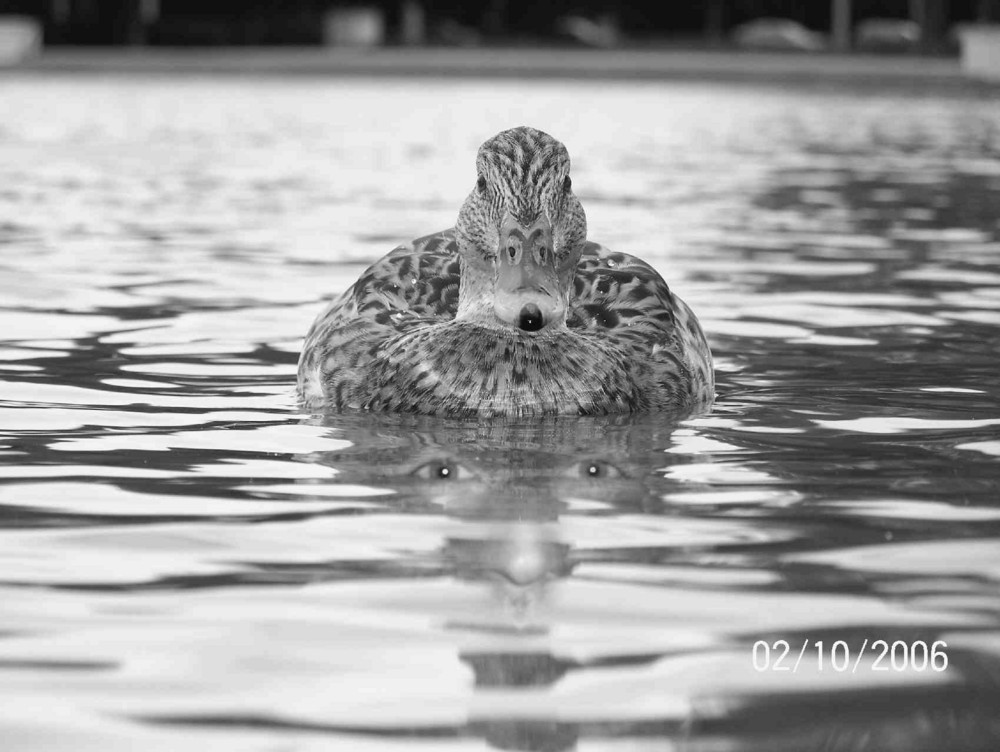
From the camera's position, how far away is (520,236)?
19.8 ft

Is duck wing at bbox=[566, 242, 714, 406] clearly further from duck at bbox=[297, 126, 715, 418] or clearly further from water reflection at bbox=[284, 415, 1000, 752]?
water reflection at bbox=[284, 415, 1000, 752]

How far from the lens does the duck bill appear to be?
576 centimetres

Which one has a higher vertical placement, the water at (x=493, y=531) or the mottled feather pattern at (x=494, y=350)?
the mottled feather pattern at (x=494, y=350)

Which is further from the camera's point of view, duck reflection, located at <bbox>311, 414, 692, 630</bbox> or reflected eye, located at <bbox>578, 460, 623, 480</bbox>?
reflected eye, located at <bbox>578, 460, 623, 480</bbox>

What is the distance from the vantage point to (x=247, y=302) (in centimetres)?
995

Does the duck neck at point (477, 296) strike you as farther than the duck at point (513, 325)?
Yes

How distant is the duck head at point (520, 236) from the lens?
5.85 metres

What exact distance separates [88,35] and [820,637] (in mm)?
59575

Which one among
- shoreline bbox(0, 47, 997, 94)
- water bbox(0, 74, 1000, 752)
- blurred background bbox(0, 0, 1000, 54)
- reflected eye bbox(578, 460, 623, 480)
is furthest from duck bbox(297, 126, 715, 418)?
blurred background bbox(0, 0, 1000, 54)

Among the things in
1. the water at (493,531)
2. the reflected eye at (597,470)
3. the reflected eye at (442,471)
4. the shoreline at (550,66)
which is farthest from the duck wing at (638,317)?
the shoreline at (550,66)

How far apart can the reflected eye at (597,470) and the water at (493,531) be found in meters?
0.02

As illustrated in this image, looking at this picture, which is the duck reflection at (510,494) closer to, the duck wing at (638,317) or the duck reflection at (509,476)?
the duck reflection at (509,476)

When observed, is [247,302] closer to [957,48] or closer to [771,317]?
[771,317]
